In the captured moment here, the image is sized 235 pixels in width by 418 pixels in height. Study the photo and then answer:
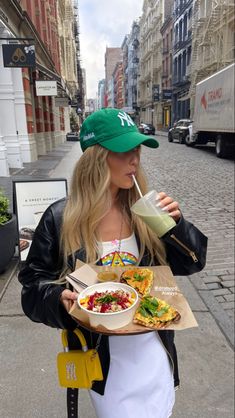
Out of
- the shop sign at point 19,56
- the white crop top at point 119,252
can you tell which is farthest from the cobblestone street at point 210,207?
the shop sign at point 19,56

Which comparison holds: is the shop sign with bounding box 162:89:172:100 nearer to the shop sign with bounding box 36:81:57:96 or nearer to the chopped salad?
the shop sign with bounding box 36:81:57:96

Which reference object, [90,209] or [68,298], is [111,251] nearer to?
[90,209]

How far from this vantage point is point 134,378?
56.9 inches

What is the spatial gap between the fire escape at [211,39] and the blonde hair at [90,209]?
30.4m

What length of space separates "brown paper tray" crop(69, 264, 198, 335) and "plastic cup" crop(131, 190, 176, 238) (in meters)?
0.20

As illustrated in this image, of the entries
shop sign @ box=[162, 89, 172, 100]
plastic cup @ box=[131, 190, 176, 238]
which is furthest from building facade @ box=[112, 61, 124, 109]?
plastic cup @ box=[131, 190, 176, 238]

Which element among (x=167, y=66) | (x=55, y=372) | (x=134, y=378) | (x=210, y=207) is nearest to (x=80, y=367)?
(x=134, y=378)

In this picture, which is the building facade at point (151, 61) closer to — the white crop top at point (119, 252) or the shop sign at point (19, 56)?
the shop sign at point (19, 56)

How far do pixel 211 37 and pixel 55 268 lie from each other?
34.4 m

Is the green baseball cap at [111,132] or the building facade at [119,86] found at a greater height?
the building facade at [119,86]

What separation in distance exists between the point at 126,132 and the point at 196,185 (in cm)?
897

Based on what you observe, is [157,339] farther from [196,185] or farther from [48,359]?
[196,185]

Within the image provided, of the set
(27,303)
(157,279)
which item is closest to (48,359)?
(27,303)

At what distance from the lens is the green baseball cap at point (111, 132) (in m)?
1.47
